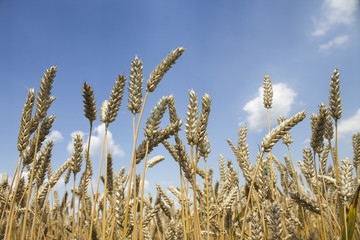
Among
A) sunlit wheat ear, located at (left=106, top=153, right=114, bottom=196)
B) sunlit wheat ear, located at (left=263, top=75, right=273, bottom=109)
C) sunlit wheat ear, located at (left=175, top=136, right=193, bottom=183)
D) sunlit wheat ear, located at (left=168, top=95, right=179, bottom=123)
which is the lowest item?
sunlit wheat ear, located at (left=175, top=136, right=193, bottom=183)

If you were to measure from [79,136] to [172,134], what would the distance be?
3.74 ft

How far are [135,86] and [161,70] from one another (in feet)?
0.80

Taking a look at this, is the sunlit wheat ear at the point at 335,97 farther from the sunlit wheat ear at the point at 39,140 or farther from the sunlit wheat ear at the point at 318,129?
the sunlit wheat ear at the point at 39,140

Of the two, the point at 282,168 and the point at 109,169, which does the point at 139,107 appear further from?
the point at 282,168

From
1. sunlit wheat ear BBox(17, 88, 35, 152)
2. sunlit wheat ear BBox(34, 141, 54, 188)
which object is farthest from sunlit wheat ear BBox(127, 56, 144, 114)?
sunlit wheat ear BBox(34, 141, 54, 188)

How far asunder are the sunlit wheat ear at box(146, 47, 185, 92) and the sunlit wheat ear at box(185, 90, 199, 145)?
0.96ft

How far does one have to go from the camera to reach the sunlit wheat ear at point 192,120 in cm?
173

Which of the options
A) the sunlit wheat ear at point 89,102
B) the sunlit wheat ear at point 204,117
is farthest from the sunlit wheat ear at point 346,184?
the sunlit wheat ear at point 89,102

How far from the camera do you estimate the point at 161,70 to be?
1970mm

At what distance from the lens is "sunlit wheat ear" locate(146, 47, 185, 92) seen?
6.41 feet

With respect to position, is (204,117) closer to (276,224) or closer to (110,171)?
(276,224)

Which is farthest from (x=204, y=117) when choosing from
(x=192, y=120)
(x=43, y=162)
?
(x=43, y=162)

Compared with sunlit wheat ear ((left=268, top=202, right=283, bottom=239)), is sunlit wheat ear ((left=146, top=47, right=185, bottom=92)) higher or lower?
higher

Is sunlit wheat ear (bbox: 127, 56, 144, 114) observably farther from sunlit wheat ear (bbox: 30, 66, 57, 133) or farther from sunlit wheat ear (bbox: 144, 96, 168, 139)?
sunlit wheat ear (bbox: 30, 66, 57, 133)
